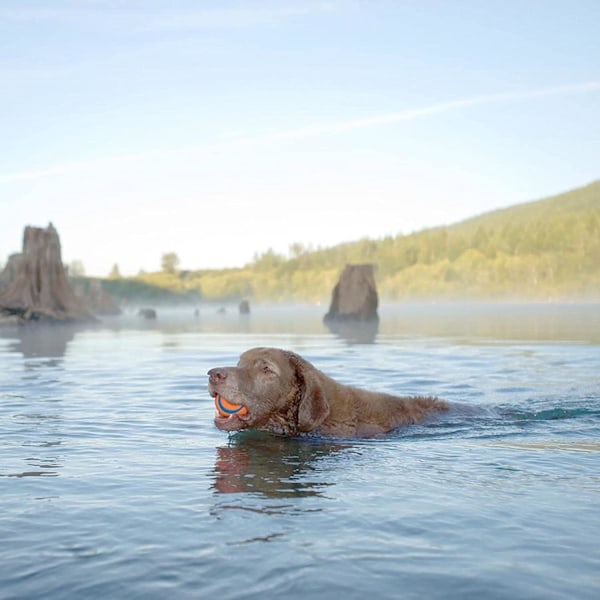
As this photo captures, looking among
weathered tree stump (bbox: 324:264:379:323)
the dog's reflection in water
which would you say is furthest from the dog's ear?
weathered tree stump (bbox: 324:264:379:323)

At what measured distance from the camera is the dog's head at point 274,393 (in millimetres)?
10477

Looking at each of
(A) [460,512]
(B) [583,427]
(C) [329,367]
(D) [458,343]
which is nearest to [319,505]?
(A) [460,512]

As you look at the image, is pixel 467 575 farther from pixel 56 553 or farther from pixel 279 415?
pixel 279 415

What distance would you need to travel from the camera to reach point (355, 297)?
66.9m

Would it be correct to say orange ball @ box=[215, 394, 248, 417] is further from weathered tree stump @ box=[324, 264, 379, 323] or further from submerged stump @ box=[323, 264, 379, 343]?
weathered tree stump @ box=[324, 264, 379, 323]

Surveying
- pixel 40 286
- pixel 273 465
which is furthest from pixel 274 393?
pixel 40 286

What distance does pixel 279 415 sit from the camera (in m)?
10.8

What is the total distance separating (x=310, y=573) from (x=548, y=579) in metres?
1.50

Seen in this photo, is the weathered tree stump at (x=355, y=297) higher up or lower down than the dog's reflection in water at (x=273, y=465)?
higher up

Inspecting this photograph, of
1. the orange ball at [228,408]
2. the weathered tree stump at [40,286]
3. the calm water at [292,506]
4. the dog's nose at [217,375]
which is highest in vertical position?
the weathered tree stump at [40,286]

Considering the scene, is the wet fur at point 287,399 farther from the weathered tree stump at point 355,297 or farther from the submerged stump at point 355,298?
the weathered tree stump at point 355,297

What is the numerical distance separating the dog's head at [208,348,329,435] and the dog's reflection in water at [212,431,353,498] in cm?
23

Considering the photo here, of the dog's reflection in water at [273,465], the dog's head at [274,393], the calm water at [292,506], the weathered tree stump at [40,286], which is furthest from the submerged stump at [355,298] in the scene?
the dog's reflection in water at [273,465]

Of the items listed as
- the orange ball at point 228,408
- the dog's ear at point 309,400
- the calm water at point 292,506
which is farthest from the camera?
the dog's ear at point 309,400
